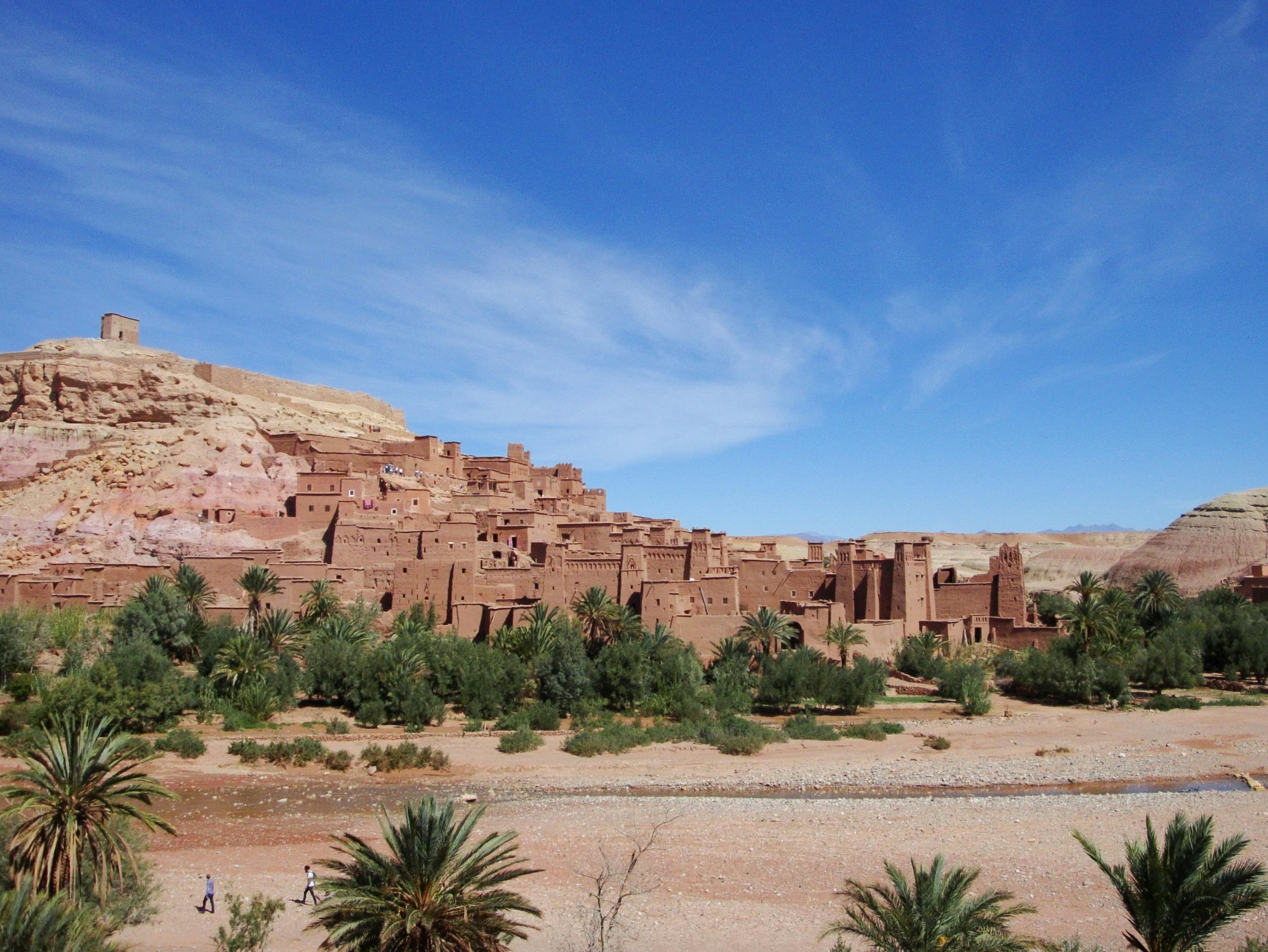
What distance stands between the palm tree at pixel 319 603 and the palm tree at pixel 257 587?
2.97 feet

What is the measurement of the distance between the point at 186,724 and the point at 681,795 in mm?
12899

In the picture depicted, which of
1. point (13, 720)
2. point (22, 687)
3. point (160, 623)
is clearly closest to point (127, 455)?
point (160, 623)

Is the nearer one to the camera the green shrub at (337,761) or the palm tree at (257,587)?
the green shrub at (337,761)

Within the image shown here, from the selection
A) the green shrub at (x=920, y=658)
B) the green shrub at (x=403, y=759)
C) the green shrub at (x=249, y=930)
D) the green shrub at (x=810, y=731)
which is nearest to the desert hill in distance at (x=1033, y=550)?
the green shrub at (x=920, y=658)

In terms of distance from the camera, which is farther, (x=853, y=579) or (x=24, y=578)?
(x=853, y=579)

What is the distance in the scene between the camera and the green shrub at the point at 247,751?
2259 cm

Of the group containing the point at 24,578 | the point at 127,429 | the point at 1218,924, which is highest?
the point at 127,429

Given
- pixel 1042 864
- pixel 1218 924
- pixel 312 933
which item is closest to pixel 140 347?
pixel 312 933

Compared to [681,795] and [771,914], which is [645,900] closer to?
[771,914]

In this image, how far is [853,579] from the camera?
34.2 m

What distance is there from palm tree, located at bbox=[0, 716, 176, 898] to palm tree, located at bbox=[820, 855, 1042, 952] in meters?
7.20

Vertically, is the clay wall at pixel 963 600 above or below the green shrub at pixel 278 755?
above

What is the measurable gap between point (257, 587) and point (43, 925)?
22068 millimetres

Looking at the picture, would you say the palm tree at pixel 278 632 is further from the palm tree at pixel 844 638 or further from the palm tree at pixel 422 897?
the palm tree at pixel 422 897
